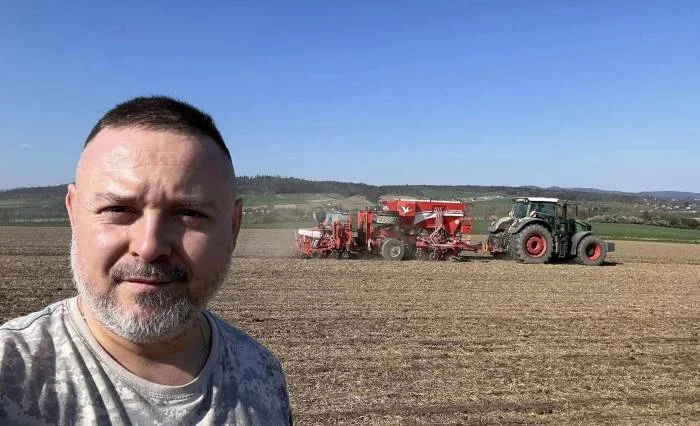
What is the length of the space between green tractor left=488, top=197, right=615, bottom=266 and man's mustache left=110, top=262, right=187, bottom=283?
1795 cm

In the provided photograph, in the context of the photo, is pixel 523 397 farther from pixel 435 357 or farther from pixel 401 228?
pixel 401 228

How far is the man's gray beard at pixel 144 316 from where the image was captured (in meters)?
1.32

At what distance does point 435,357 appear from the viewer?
7.46 meters

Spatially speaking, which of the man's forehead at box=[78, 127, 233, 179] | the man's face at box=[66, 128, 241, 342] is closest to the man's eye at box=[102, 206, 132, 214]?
the man's face at box=[66, 128, 241, 342]

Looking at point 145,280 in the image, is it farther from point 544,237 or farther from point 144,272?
point 544,237

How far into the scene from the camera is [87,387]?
49.3 inches

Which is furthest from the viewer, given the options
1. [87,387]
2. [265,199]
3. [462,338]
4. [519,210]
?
[265,199]

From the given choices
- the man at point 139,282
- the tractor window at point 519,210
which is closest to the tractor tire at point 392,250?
the tractor window at point 519,210

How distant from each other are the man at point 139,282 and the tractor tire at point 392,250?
55.2 ft

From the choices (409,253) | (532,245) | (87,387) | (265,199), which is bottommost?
(409,253)

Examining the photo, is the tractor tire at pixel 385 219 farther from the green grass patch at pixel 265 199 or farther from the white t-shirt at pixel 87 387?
the green grass patch at pixel 265 199

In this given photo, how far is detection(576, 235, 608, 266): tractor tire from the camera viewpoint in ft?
61.6

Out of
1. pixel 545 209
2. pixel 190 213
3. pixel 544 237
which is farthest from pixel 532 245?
pixel 190 213

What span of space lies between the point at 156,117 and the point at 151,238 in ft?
1.07
